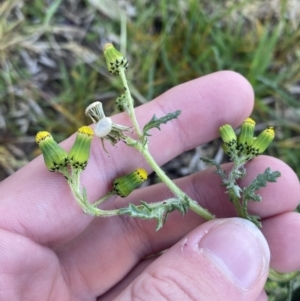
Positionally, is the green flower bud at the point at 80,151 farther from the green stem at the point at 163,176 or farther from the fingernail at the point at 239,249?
the fingernail at the point at 239,249

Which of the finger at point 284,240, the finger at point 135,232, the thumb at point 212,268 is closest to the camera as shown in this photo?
the thumb at point 212,268

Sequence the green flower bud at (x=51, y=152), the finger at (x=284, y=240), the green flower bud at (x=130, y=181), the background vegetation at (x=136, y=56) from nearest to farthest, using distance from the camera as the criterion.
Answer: the green flower bud at (x=51, y=152)
the green flower bud at (x=130, y=181)
the finger at (x=284, y=240)
the background vegetation at (x=136, y=56)

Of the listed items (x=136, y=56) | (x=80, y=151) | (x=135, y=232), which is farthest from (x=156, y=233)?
(x=136, y=56)

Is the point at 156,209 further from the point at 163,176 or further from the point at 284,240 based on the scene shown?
the point at 284,240

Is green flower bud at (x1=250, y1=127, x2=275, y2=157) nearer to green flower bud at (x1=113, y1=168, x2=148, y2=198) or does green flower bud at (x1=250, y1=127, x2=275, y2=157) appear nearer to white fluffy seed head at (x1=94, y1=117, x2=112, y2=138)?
green flower bud at (x1=113, y1=168, x2=148, y2=198)

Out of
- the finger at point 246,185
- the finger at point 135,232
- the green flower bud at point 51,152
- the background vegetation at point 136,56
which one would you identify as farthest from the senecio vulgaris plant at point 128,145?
the background vegetation at point 136,56

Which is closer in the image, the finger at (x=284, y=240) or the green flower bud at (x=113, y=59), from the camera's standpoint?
the green flower bud at (x=113, y=59)
